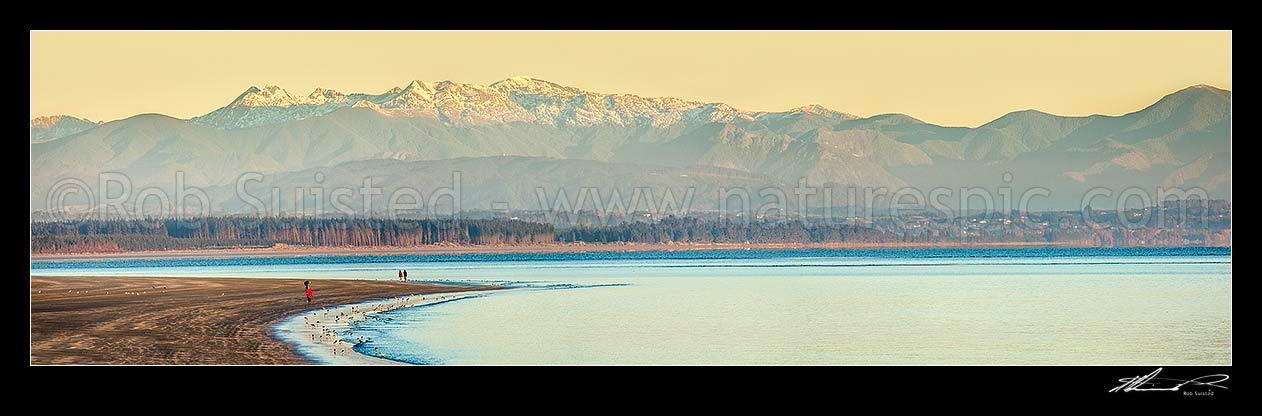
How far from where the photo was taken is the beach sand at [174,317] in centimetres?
3353

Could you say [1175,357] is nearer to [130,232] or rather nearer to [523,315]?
[523,315]

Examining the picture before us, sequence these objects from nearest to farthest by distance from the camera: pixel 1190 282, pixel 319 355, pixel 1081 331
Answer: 1. pixel 319 355
2. pixel 1081 331
3. pixel 1190 282

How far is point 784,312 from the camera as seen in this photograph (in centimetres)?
5016

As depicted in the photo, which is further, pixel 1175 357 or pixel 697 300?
pixel 697 300

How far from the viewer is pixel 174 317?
44.2 m

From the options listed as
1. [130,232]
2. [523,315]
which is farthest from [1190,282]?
[130,232]
